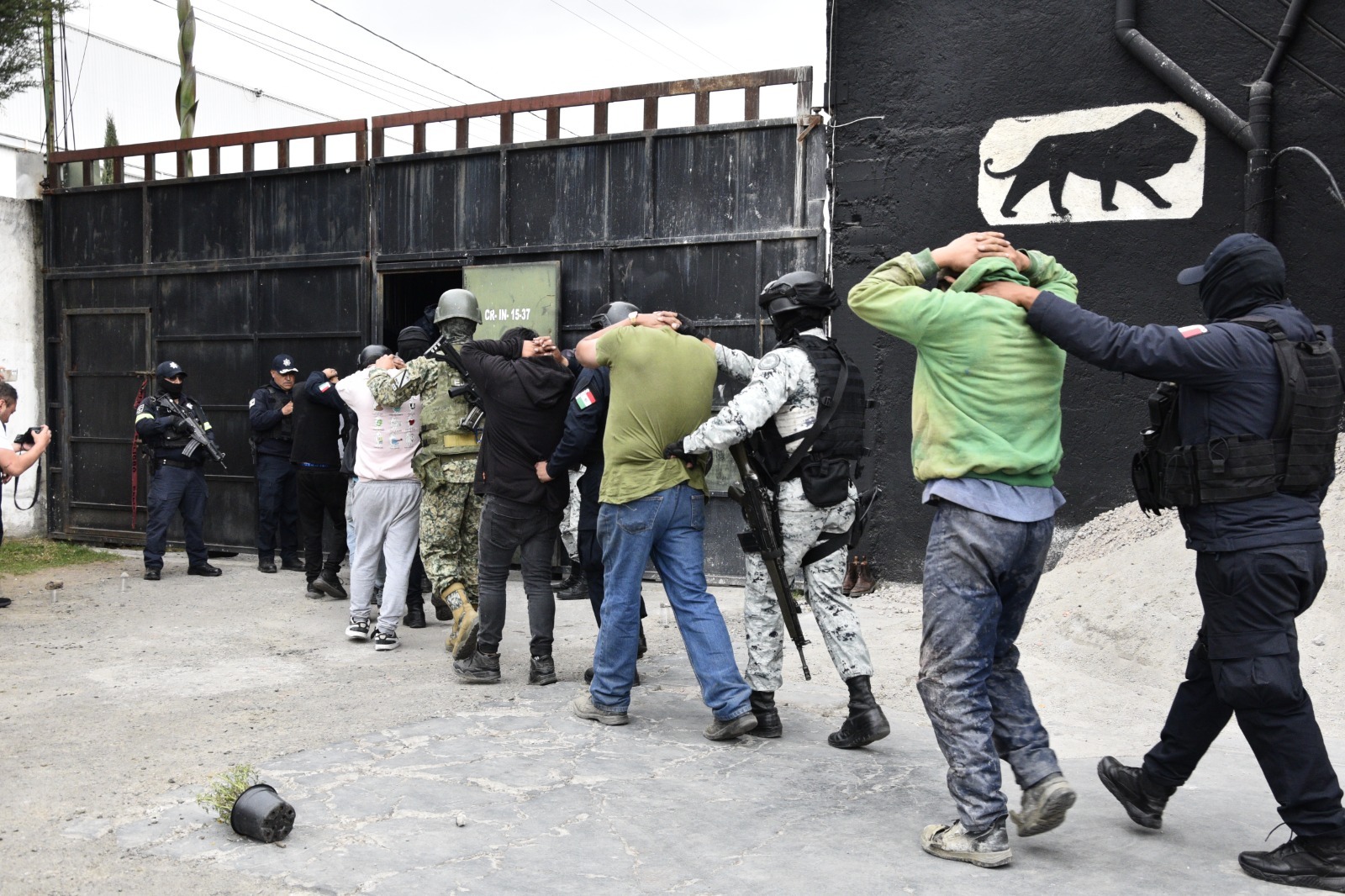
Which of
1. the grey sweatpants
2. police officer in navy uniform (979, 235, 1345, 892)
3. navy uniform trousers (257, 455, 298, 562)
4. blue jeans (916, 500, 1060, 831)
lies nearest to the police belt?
the grey sweatpants

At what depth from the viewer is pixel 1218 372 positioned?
344 cm

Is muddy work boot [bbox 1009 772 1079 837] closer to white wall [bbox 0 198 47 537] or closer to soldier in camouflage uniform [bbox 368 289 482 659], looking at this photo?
soldier in camouflage uniform [bbox 368 289 482 659]

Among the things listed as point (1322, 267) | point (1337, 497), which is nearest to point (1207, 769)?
point (1337, 497)

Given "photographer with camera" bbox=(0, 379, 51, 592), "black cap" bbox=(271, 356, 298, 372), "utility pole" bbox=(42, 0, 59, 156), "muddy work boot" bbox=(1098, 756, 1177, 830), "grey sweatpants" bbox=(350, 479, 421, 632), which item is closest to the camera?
"muddy work boot" bbox=(1098, 756, 1177, 830)

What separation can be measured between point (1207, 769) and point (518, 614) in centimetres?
483

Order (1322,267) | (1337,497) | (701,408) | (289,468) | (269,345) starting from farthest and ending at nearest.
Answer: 1. (269,345)
2. (289,468)
3. (1322,267)
4. (1337,497)
5. (701,408)

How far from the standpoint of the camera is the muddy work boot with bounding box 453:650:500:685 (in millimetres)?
5973

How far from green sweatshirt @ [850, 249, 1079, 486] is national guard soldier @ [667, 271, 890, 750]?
1118mm

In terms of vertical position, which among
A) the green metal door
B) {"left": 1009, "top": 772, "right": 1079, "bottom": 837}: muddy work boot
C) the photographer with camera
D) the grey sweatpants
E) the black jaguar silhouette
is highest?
the black jaguar silhouette

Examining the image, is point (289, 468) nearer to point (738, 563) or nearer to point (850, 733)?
point (738, 563)

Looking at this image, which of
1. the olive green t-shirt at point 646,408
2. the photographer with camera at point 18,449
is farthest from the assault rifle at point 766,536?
the photographer with camera at point 18,449

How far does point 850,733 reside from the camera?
4762 mm

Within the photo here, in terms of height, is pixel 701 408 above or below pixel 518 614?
above

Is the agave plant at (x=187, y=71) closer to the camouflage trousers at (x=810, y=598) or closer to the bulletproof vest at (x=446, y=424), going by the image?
the bulletproof vest at (x=446, y=424)
